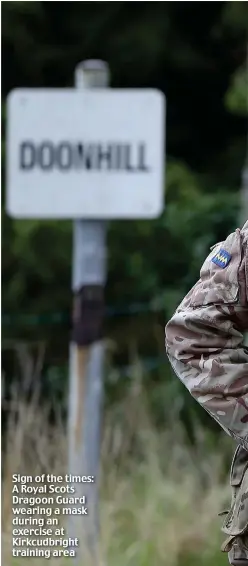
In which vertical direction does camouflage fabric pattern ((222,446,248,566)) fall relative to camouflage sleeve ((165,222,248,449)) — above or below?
below

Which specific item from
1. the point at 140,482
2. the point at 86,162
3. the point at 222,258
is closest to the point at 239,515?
the point at 222,258

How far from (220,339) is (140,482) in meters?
1.43

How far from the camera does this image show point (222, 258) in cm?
130

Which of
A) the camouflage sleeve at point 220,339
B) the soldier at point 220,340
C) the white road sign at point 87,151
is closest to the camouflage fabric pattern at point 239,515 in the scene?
the soldier at point 220,340

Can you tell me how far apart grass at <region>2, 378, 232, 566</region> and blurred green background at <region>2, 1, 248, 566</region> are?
2 cm

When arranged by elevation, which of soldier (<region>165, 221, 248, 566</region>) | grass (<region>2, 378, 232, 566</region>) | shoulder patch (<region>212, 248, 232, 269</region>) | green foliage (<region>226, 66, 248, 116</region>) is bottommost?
grass (<region>2, 378, 232, 566</region>)

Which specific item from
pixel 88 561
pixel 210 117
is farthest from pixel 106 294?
pixel 88 561

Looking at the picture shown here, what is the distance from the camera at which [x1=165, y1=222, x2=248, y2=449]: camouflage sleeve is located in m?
1.26

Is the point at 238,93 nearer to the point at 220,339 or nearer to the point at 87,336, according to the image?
the point at 87,336

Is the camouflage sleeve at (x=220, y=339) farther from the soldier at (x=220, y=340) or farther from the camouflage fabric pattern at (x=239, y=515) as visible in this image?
the camouflage fabric pattern at (x=239, y=515)

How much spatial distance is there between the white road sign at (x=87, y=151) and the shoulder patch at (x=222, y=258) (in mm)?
1245

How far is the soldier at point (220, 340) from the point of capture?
126 centimetres

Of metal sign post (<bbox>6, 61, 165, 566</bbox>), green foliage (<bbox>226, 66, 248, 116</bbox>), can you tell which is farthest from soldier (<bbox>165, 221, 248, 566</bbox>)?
green foliage (<bbox>226, 66, 248, 116</bbox>)

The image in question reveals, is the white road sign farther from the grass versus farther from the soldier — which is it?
the soldier
